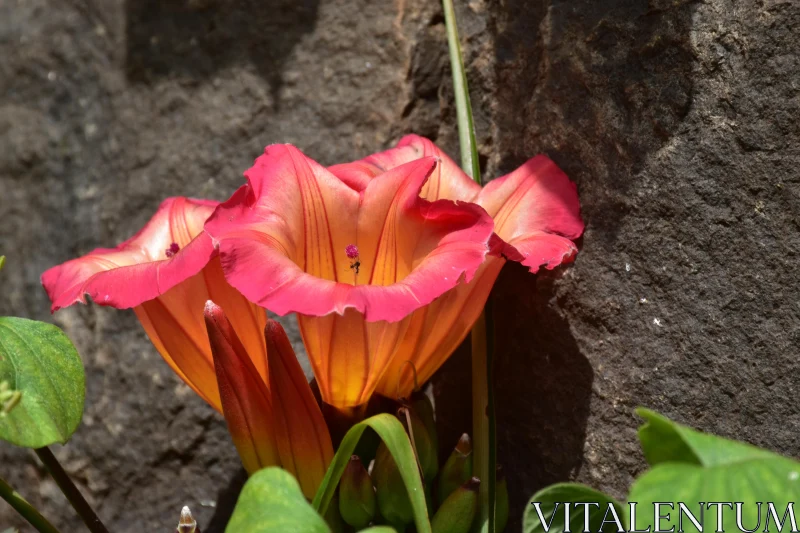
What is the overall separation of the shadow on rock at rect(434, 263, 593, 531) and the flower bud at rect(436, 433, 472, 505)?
133 mm

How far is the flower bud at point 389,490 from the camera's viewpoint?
1220 mm

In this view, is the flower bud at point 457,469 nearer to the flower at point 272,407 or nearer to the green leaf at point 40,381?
the flower at point 272,407

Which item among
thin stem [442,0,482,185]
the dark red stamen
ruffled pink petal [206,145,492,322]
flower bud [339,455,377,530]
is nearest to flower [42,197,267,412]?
the dark red stamen

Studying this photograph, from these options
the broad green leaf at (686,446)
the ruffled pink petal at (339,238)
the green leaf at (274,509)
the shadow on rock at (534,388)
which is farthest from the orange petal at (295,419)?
the broad green leaf at (686,446)

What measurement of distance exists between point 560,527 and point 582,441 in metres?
0.24

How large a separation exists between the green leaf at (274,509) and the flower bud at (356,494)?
0.31 m

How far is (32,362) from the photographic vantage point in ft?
3.59

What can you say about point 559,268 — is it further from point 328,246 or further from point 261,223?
point 261,223

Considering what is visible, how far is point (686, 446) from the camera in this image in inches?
34.5

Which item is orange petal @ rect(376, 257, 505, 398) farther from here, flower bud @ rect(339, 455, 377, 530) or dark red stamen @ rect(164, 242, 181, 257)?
dark red stamen @ rect(164, 242, 181, 257)

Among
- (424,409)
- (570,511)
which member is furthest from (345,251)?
(570,511)

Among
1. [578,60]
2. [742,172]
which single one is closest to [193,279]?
[578,60]

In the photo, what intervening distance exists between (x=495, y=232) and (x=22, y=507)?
841 millimetres

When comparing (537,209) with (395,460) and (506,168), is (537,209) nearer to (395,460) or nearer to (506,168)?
(506,168)
